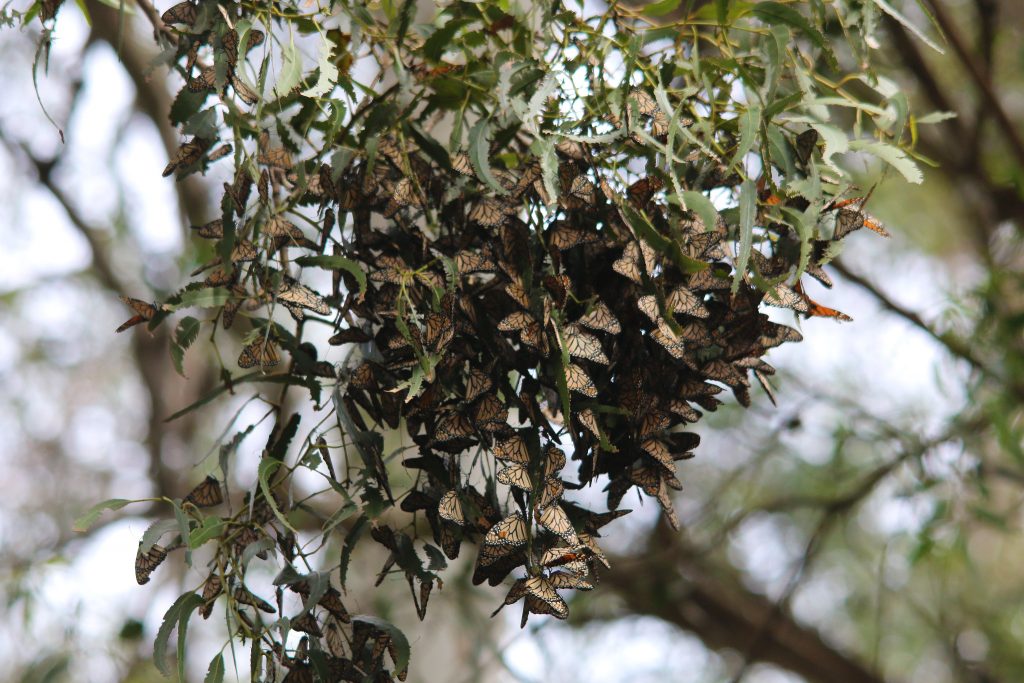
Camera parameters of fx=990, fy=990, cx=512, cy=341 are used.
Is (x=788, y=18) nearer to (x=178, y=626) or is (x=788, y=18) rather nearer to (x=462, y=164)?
(x=462, y=164)

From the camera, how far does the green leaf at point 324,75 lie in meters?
0.50

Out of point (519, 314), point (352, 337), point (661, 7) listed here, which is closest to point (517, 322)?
point (519, 314)

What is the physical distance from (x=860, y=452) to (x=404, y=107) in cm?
206

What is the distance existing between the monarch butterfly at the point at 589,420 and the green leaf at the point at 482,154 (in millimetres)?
116

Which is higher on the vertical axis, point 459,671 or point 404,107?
point 404,107

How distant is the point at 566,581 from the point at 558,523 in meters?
0.03

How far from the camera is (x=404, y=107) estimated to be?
1.90 ft

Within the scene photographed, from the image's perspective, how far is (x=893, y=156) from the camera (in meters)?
0.54

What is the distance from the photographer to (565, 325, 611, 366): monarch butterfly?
466mm

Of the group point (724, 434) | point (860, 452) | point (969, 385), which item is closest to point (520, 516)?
point (969, 385)

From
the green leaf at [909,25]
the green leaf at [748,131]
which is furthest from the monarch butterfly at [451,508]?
the green leaf at [909,25]

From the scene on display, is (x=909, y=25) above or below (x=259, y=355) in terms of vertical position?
above

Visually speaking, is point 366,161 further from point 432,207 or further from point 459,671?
point 459,671

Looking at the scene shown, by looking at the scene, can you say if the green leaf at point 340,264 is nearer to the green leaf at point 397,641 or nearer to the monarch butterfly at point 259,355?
the monarch butterfly at point 259,355
